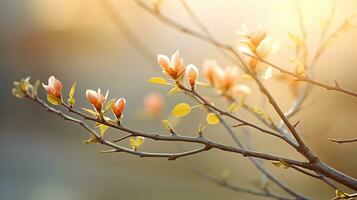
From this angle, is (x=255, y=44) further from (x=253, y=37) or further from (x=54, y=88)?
(x=54, y=88)

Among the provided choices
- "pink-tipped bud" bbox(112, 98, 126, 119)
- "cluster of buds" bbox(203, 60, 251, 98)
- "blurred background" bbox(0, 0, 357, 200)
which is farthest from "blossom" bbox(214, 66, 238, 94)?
"blurred background" bbox(0, 0, 357, 200)

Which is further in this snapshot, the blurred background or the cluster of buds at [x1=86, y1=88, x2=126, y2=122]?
the blurred background

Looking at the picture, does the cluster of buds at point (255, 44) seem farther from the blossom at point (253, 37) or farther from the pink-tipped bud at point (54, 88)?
the pink-tipped bud at point (54, 88)

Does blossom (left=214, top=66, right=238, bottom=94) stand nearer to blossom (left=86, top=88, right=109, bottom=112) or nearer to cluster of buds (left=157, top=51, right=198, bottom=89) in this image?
cluster of buds (left=157, top=51, right=198, bottom=89)

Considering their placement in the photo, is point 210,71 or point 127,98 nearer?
point 210,71

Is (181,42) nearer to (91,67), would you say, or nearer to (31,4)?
(91,67)

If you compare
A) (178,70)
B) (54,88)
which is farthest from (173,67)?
(54,88)

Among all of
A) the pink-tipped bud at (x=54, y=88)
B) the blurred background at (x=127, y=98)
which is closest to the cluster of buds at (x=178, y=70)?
the pink-tipped bud at (x=54, y=88)
